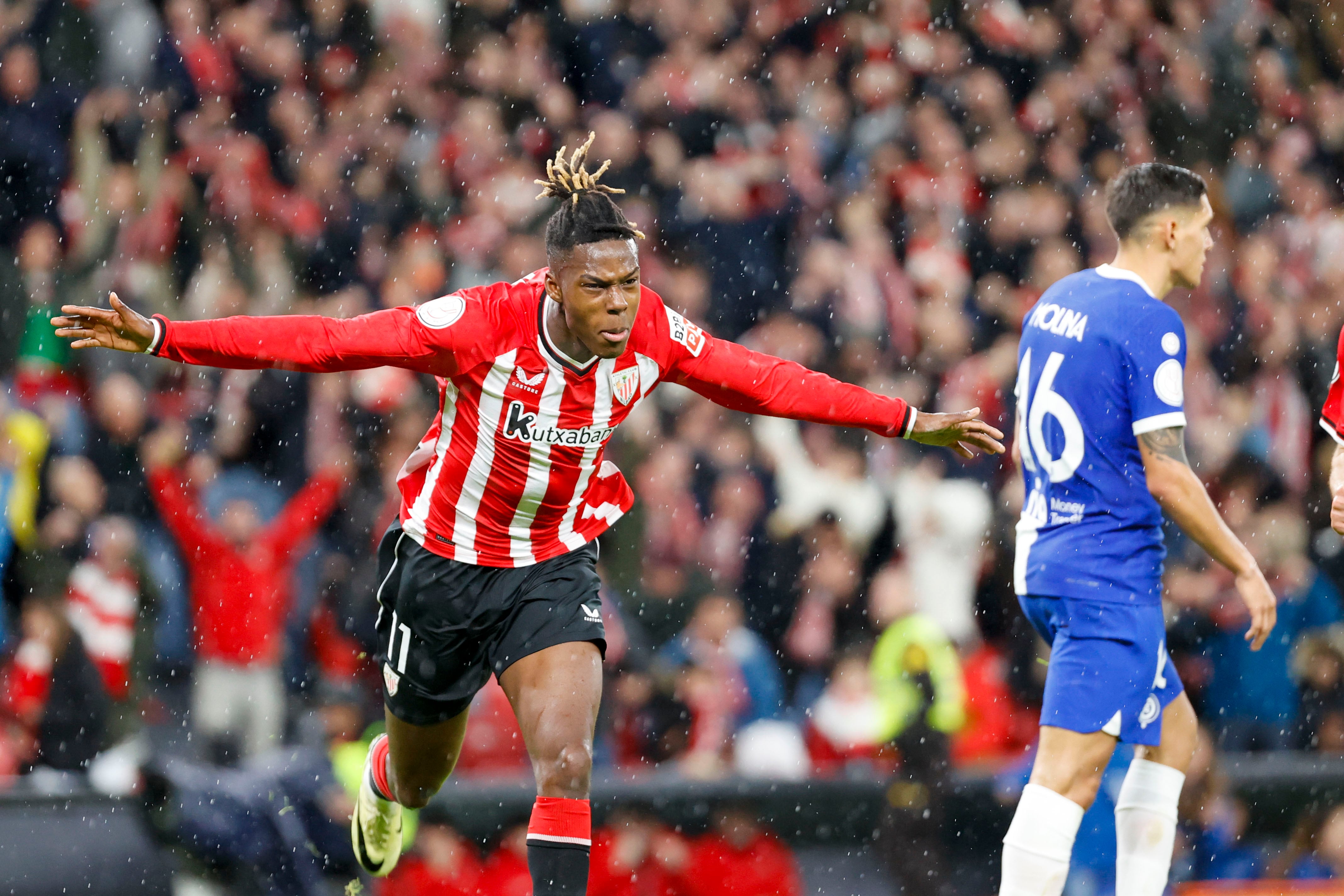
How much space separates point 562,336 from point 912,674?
3.65m

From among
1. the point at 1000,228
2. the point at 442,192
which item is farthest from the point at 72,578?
the point at 1000,228

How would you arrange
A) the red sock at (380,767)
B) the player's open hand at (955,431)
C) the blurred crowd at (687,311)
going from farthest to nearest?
the blurred crowd at (687,311) < the red sock at (380,767) < the player's open hand at (955,431)

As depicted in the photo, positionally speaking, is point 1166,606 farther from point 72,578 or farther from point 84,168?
point 84,168

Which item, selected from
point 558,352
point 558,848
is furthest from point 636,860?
point 558,352

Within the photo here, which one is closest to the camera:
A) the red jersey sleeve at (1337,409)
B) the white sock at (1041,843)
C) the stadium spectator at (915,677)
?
the white sock at (1041,843)

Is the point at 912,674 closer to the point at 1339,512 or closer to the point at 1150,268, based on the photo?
the point at 1339,512

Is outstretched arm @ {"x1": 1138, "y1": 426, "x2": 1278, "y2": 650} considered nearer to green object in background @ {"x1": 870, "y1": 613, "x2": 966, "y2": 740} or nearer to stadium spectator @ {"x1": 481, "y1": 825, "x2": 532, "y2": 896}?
green object in background @ {"x1": 870, "y1": 613, "x2": 966, "y2": 740}

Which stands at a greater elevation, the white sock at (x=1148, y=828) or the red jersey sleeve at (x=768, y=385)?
the red jersey sleeve at (x=768, y=385)

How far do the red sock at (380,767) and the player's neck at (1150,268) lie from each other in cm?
294

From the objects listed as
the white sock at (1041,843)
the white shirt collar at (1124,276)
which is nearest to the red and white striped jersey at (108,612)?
the white sock at (1041,843)

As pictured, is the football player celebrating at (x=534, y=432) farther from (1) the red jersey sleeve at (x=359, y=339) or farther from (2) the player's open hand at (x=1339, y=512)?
(2) the player's open hand at (x=1339, y=512)

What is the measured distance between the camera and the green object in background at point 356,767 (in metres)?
6.80

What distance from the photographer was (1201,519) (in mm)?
4320

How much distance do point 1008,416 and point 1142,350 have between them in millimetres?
4902
